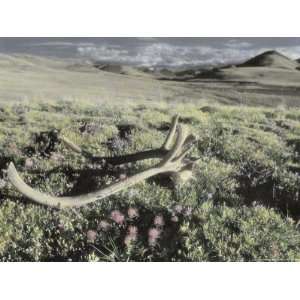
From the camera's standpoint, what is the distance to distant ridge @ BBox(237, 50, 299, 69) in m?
3.74

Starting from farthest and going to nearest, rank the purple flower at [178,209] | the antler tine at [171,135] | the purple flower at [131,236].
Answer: the antler tine at [171,135]
the purple flower at [178,209]
the purple flower at [131,236]

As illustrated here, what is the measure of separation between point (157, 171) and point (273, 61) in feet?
4.51

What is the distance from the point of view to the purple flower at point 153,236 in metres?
3.38

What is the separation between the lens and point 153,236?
3391mm

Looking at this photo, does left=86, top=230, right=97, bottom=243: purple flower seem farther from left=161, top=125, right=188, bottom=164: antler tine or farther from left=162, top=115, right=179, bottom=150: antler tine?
left=162, top=115, right=179, bottom=150: antler tine

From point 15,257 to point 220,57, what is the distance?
2.33 meters

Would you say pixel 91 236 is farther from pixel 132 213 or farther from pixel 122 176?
pixel 122 176

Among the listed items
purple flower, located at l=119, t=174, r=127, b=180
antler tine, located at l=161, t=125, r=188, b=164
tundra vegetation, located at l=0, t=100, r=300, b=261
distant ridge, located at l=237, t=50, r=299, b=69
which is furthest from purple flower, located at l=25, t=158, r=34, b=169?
distant ridge, located at l=237, t=50, r=299, b=69

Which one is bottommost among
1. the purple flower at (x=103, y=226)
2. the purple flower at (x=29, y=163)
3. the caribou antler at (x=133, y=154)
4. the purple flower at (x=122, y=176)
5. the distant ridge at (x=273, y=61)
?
the purple flower at (x=103, y=226)

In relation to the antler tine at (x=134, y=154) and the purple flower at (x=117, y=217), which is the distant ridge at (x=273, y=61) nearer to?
the antler tine at (x=134, y=154)

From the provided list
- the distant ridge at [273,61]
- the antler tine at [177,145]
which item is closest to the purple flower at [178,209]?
the antler tine at [177,145]

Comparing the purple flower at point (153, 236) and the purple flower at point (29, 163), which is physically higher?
the purple flower at point (29, 163)

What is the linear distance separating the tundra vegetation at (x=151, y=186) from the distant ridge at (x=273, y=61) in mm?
377
